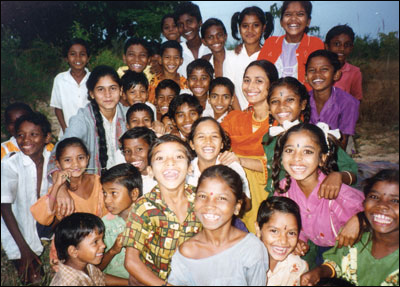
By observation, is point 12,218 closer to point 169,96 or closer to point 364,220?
point 169,96

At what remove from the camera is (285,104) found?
233cm

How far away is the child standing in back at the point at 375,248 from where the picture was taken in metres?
1.72

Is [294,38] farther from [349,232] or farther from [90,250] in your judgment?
[90,250]

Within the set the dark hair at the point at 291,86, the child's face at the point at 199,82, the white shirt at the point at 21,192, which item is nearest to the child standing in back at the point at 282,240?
the dark hair at the point at 291,86

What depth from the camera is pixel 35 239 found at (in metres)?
2.64

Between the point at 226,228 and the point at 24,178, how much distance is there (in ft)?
5.52

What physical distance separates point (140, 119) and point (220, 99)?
2.27 feet

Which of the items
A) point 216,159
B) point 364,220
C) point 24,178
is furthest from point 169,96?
point 364,220

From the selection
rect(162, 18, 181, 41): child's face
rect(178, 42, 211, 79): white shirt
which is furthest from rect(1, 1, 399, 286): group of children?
rect(162, 18, 181, 41): child's face

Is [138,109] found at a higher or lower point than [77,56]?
lower

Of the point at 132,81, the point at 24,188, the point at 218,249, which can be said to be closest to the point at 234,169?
the point at 218,249

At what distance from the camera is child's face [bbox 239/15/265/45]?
124 inches

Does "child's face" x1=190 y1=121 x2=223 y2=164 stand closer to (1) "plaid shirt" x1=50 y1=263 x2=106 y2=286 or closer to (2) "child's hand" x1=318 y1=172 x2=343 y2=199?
(2) "child's hand" x1=318 y1=172 x2=343 y2=199

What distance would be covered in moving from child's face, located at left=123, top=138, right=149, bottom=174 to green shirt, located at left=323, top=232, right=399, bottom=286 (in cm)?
137
